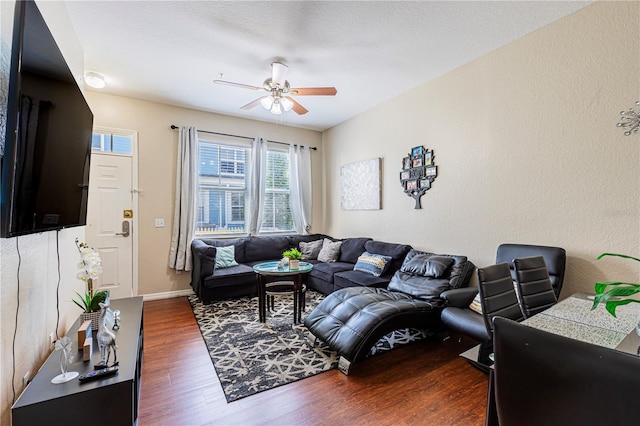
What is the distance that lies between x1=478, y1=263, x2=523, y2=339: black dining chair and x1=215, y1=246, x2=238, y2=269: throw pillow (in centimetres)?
357

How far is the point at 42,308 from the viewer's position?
168 cm

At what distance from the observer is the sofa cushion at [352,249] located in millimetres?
4457

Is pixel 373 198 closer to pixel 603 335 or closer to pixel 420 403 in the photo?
pixel 420 403

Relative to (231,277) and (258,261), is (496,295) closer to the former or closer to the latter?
(231,277)

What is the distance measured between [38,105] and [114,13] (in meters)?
1.69

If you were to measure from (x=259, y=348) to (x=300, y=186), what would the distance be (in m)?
3.34

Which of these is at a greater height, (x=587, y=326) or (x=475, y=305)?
(x=587, y=326)

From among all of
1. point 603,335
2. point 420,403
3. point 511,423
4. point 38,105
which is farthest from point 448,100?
point 38,105

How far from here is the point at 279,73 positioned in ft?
9.88

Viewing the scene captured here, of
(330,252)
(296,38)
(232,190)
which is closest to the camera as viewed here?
(296,38)

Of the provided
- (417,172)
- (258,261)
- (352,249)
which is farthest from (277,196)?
(417,172)

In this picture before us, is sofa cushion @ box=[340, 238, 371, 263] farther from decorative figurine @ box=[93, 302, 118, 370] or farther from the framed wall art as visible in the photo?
decorative figurine @ box=[93, 302, 118, 370]

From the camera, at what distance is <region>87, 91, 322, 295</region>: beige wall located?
4.04 metres

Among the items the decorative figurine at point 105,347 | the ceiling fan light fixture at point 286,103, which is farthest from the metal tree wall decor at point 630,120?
the decorative figurine at point 105,347
